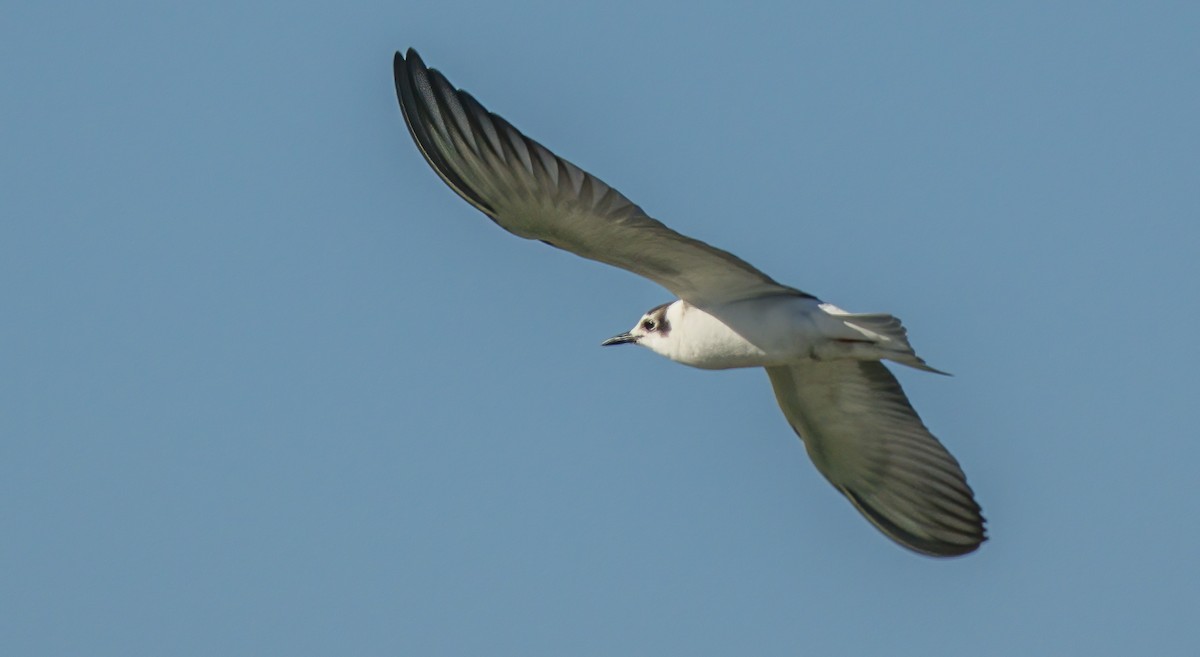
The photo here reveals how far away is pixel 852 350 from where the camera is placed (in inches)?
470

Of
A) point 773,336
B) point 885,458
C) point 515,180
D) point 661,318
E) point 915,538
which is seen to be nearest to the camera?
point 515,180

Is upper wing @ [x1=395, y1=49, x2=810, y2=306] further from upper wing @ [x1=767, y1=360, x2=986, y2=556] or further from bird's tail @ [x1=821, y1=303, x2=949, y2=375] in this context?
upper wing @ [x1=767, y1=360, x2=986, y2=556]

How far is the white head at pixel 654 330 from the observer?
12742 millimetres

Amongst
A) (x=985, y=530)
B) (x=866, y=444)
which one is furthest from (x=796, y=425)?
(x=985, y=530)

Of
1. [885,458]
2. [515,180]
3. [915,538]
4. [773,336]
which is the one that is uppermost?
[515,180]

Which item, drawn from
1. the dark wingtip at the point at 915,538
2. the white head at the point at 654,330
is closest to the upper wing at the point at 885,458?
the dark wingtip at the point at 915,538

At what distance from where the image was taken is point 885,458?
14000 millimetres

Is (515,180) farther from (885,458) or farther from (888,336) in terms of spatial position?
(885,458)

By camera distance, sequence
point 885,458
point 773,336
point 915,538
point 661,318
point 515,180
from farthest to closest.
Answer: point 885,458 < point 915,538 < point 661,318 < point 773,336 < point 515,180

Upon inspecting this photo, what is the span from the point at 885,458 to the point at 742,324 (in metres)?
2.42

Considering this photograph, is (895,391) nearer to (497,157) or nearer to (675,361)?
(675,361)

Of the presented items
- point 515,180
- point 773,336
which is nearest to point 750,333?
point 773,336

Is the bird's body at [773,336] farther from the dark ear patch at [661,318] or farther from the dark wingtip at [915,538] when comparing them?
the dark wingtip at [915,538]

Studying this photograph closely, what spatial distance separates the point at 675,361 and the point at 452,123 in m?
2.56
